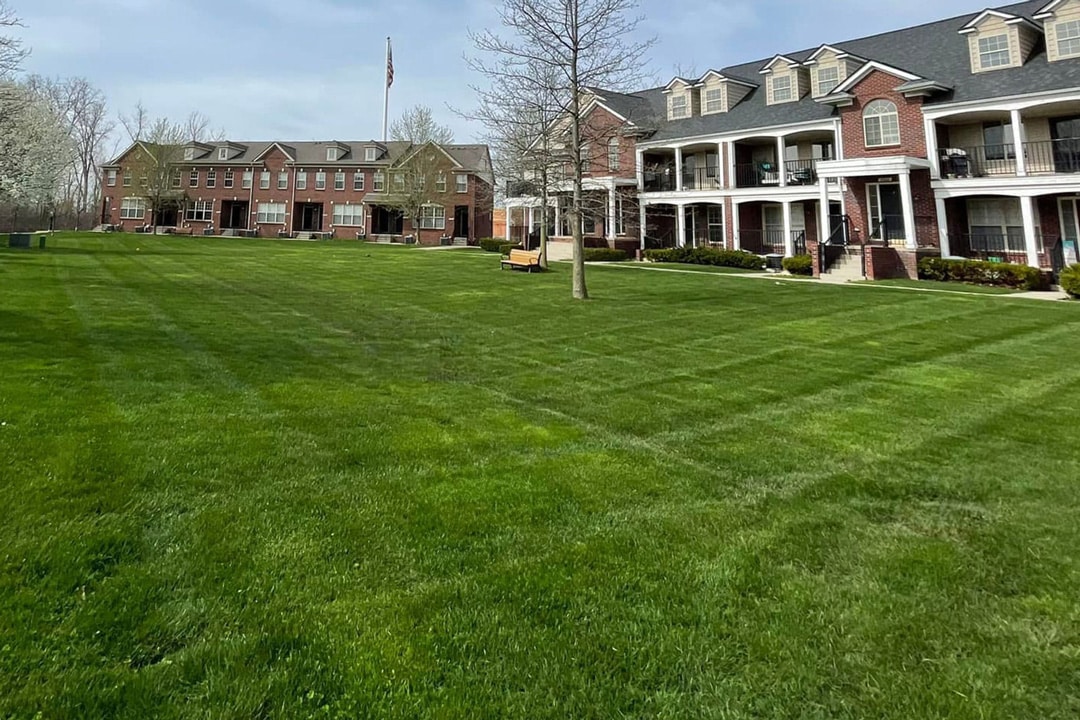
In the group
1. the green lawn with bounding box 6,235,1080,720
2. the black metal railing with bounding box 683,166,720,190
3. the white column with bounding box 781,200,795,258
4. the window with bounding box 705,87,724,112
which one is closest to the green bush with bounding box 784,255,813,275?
the white column with bounding box 781,200,795,258

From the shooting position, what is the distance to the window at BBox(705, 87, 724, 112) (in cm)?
3294

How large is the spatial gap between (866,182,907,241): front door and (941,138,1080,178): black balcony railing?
75.1 inches

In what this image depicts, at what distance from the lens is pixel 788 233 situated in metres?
28.5

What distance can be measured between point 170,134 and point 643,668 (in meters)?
66.4

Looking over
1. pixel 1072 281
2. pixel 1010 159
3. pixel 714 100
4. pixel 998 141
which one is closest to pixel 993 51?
pixel 998 141

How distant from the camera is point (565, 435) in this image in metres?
5.66

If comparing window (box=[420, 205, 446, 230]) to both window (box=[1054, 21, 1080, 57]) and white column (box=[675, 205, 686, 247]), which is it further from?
window (box=[1054, 21, 1080, 57])

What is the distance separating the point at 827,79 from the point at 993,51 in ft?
21.7

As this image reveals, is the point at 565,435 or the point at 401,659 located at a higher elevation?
the point at 565,435

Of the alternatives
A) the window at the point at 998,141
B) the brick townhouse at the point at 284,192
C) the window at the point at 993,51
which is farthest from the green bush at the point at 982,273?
the brick townhouse at the point at 284,192

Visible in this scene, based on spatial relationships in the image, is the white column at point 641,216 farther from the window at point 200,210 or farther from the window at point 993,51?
the window at point 200,210

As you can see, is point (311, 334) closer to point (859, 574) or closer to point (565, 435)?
point (565, 435)

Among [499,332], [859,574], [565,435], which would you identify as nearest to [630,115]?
[499,332]

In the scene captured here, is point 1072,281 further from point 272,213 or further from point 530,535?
point 272,213
